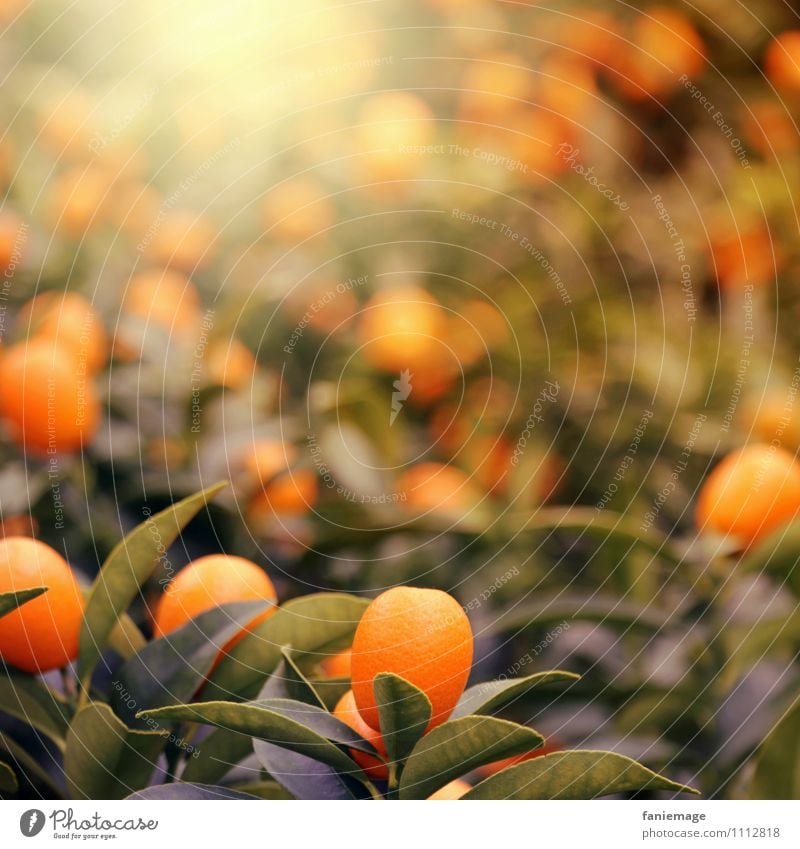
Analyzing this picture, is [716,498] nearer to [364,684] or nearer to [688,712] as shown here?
[688,712]

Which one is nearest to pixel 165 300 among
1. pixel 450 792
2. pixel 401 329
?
pixel 401 329

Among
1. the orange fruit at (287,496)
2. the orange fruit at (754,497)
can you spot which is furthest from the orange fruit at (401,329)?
the orange fruit at (754,497)

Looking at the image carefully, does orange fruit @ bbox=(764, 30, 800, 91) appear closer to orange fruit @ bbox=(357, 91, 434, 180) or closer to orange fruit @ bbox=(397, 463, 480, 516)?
orange fruit @ bbox=(357, 91, 434, 180)

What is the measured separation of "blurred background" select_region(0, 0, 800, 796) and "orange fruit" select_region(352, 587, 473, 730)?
5.6 inches

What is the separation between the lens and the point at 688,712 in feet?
1.77

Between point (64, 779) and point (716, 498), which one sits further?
point (716, 498)

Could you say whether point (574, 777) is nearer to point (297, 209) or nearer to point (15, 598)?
point (15, 598)

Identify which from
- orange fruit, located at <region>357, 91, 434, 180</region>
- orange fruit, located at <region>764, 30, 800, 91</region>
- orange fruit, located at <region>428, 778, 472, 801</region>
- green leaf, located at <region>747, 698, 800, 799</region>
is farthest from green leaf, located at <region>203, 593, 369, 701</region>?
orange fruit, located at <region>764, 30, 800, 91</region>

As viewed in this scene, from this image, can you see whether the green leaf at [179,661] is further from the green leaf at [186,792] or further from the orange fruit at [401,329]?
the orange fruit at [401,329]
